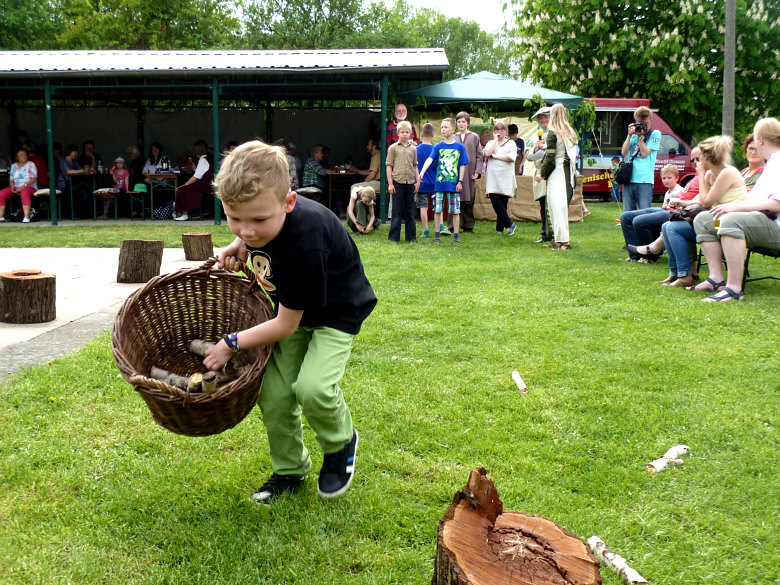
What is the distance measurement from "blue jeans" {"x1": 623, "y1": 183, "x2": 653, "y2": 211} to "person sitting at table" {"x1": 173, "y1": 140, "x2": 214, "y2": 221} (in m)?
9.13

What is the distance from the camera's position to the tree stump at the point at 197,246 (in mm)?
9633

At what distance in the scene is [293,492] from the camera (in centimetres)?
313

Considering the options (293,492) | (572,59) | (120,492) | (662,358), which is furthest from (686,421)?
(572,59)

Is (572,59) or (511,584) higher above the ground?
(572,59)

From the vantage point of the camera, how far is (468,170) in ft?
43.9

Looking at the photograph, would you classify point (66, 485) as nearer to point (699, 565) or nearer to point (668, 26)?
point (699, 565)

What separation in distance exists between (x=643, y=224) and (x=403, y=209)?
12.8ft

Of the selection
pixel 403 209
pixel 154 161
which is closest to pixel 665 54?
pixel 403 209

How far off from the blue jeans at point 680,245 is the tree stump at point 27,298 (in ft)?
20.6

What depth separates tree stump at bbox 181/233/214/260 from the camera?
963 cm

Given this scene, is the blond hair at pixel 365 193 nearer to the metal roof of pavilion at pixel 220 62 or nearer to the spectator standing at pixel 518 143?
the metal roof of pavilion at pixel 220 62

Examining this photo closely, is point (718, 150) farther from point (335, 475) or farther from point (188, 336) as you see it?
point (188, 336)

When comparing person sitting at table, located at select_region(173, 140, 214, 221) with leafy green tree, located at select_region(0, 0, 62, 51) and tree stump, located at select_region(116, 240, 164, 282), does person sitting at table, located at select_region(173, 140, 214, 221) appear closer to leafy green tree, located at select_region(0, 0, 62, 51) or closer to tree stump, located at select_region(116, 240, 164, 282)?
tree stump, located at select_region(116, 240, 164, 282)

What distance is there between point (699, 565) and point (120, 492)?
2355mm
